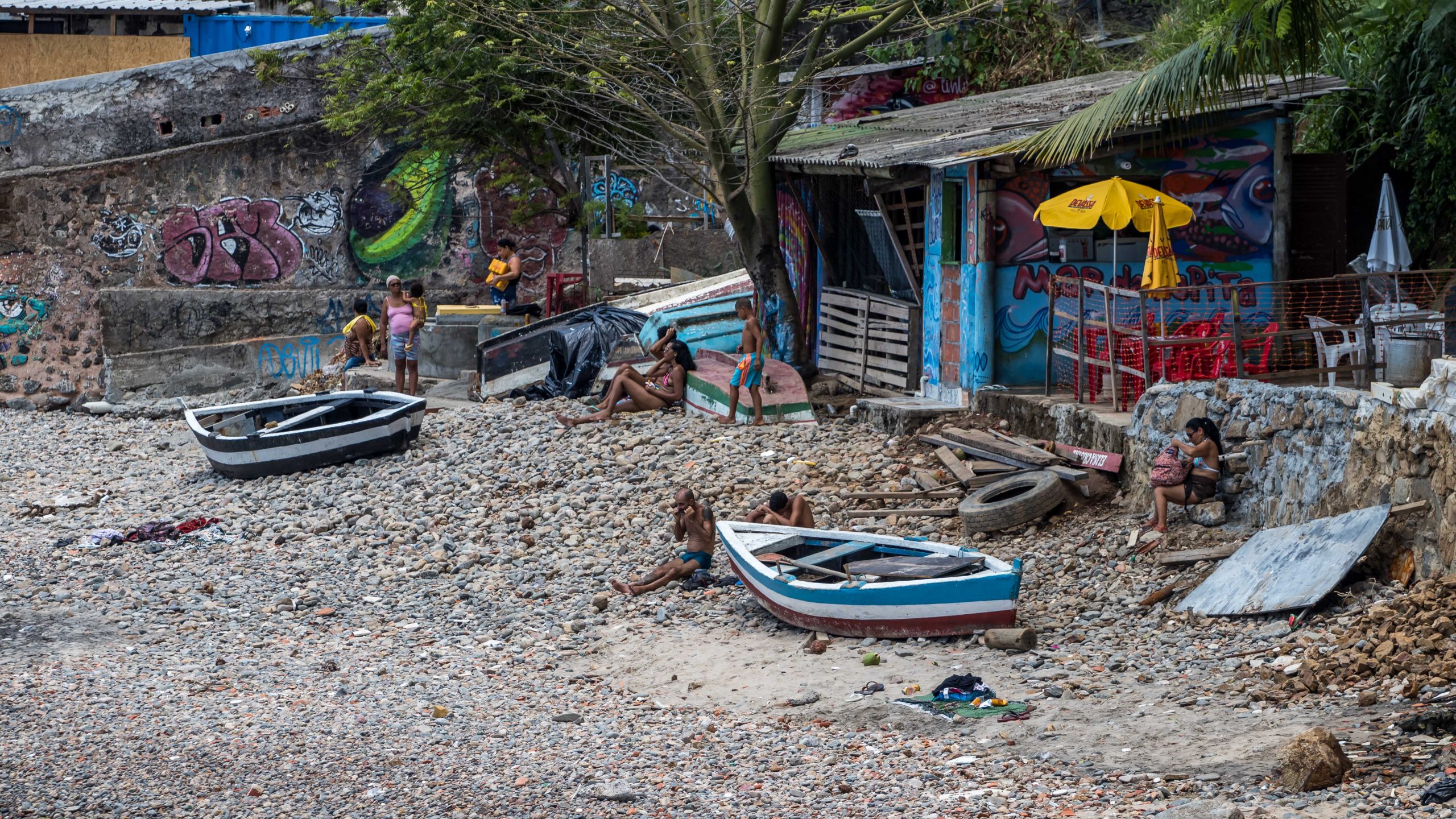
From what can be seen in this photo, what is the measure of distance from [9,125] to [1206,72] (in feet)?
64.6

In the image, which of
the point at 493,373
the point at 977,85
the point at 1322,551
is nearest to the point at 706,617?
the point at 1322,551

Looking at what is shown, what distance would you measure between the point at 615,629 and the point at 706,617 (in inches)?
28.9

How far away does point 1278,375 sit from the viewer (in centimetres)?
1217

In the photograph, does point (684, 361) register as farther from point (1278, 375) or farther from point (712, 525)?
point (1278, 375)

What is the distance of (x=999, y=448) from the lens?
1341 centimetres

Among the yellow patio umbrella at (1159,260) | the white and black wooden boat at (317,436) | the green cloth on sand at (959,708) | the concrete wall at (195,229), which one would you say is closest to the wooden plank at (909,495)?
the yellow patio umbrella at (1159,260)

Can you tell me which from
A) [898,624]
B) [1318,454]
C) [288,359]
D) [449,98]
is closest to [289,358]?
[288,359]

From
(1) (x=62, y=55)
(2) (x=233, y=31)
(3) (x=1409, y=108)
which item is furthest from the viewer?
(2) (x=233, y=31)

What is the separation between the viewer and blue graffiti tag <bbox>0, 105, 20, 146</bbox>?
23.8 metres

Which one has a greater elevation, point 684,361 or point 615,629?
point 684,361

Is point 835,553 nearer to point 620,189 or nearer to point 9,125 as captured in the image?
point 620,189

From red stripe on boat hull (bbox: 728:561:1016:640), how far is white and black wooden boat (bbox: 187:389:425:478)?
7.76 meters

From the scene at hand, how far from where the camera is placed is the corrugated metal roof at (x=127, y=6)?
2619 cm

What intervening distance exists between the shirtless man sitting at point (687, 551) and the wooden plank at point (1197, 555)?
12.4ft
